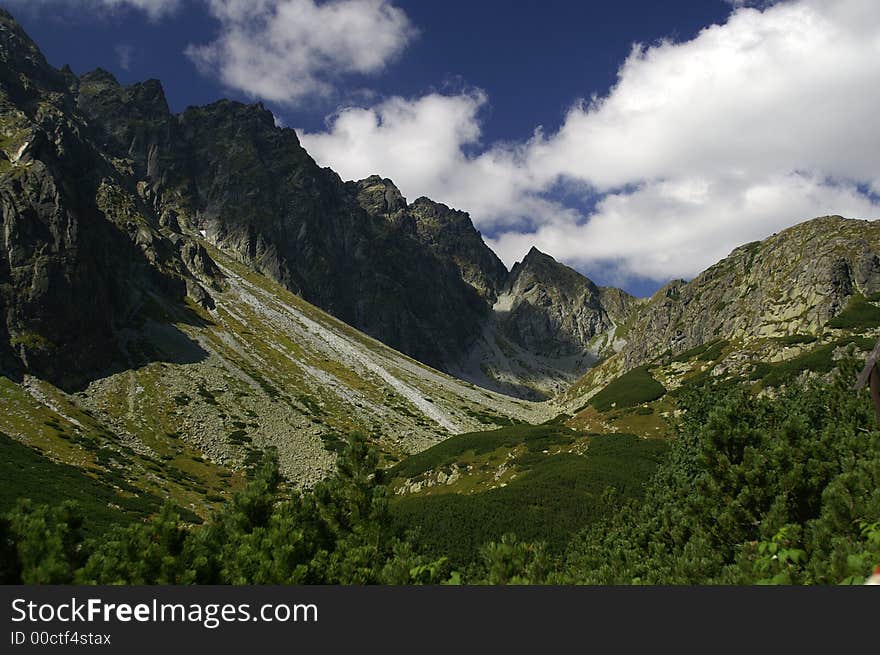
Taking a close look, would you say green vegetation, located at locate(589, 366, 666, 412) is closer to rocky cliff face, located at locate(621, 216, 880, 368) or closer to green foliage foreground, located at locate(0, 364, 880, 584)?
rocky cliff face, located at locate(621, 216, 880, 368)

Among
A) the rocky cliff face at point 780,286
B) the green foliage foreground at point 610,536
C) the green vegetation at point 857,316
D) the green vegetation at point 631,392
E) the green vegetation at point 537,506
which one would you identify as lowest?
the green vegetation at point 537,506

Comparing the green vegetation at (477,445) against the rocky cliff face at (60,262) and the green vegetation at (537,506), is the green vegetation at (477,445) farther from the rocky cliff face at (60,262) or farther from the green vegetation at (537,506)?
the rocky cliff face at (60,262)

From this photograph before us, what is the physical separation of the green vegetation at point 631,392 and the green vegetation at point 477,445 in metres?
20.0

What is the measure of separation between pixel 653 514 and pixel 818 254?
4060 inches

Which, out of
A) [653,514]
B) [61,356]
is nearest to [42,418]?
[61,356]

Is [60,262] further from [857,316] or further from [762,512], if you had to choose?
[857,316]

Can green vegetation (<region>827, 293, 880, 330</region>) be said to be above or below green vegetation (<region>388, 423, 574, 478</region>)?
above

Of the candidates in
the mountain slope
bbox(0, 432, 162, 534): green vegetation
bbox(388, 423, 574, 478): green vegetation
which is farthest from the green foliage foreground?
the mountain slope

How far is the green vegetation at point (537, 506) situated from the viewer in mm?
36656

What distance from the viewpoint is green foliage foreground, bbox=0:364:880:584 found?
10828 millimetres

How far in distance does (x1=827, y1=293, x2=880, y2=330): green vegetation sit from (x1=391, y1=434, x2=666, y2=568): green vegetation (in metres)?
49.4

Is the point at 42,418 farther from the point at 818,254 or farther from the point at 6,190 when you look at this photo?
the point at 818,254

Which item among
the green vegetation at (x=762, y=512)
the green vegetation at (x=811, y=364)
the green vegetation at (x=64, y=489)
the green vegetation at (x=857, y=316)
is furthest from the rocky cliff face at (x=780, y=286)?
the green vegetation at (x=64, y=489)

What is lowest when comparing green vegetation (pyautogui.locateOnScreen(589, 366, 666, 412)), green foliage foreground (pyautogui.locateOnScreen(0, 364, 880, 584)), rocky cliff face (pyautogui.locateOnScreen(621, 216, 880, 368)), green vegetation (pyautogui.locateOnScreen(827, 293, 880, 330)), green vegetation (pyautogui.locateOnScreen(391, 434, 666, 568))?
green vegetation (pyautogui.locateOnScreen(391, 434, 666, 568))
